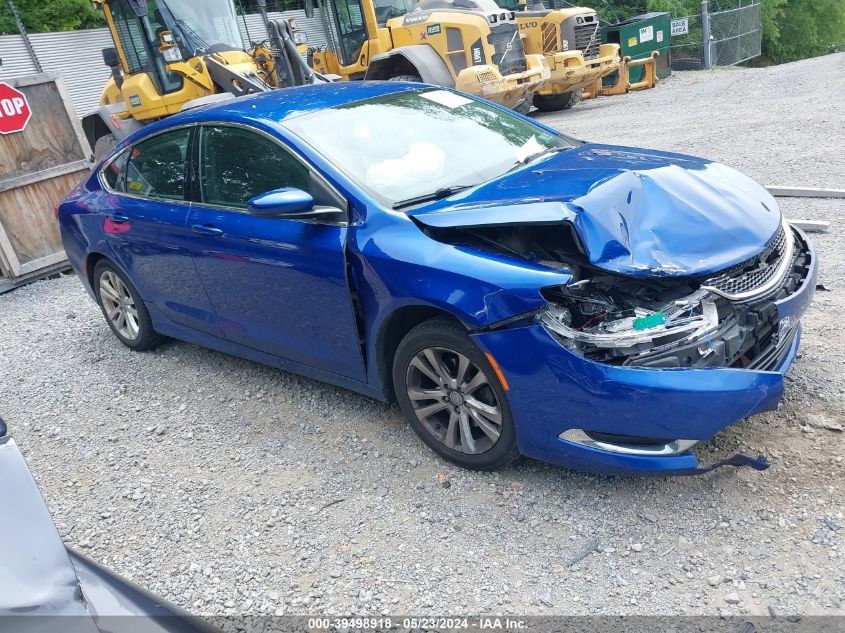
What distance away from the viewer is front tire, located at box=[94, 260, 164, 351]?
5164 mm

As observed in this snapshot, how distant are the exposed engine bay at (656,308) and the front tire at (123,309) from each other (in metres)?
2.94

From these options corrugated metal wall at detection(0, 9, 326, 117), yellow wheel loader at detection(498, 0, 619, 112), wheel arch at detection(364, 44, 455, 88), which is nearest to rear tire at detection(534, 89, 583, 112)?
yellow wheel loader at detection(498, 0, 619, 112)

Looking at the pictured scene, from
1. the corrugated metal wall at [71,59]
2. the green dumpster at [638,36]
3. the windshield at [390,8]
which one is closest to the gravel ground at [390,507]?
the windshield at [390,8]

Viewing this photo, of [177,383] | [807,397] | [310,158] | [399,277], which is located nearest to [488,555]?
[399,277]

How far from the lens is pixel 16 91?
7.76 meters

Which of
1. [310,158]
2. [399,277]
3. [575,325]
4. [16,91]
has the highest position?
[16,91]

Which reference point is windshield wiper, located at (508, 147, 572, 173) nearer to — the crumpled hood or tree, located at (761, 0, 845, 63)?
the crumpled hood

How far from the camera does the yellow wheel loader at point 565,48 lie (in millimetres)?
15305

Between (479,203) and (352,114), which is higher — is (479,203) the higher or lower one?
the lower one

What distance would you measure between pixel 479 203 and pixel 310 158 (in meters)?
0.93

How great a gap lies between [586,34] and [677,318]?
15043 millimetres

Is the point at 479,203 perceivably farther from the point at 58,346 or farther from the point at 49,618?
the point at 58,346

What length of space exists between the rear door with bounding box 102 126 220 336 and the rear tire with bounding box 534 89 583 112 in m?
13.6

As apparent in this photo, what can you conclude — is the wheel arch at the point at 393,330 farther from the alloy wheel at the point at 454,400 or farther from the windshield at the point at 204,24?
the windshield at the point at 204,24
